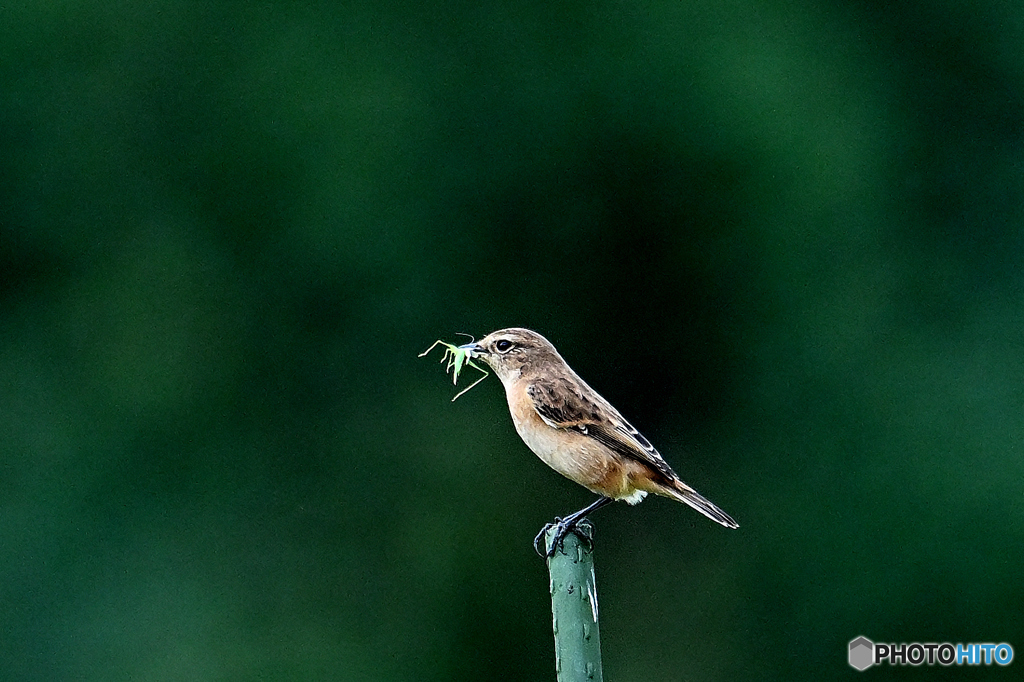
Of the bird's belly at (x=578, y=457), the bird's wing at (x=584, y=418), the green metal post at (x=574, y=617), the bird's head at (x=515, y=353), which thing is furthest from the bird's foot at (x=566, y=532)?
the bird's head at (x=515, y=353)

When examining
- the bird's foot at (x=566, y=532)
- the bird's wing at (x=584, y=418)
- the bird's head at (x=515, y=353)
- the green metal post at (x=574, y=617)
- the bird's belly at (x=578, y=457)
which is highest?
the bird's head at (x=515, y=353)

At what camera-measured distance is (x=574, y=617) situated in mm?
3109

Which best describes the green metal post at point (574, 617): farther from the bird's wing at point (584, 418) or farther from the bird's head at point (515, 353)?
the bird's head at point (515, 353)

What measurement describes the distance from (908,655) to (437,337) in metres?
3.96

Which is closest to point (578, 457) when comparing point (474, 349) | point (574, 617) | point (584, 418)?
point (584, 418)

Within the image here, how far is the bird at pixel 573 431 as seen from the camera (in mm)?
4016

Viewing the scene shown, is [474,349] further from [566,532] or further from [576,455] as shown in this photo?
[566,532]

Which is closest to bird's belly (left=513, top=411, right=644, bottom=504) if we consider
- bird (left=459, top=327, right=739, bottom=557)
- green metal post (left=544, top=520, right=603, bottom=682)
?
bird (left=459, top=327, right=739, bottom=557)

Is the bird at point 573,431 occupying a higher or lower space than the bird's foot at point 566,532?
higher

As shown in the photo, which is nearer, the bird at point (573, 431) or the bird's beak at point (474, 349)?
the bird at point (573, 431)

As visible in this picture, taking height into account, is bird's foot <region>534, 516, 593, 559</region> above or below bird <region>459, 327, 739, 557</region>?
below

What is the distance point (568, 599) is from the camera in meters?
3.15

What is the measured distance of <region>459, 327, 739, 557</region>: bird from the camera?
402 cm

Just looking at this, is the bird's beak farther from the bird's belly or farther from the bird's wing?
the bird's belly
